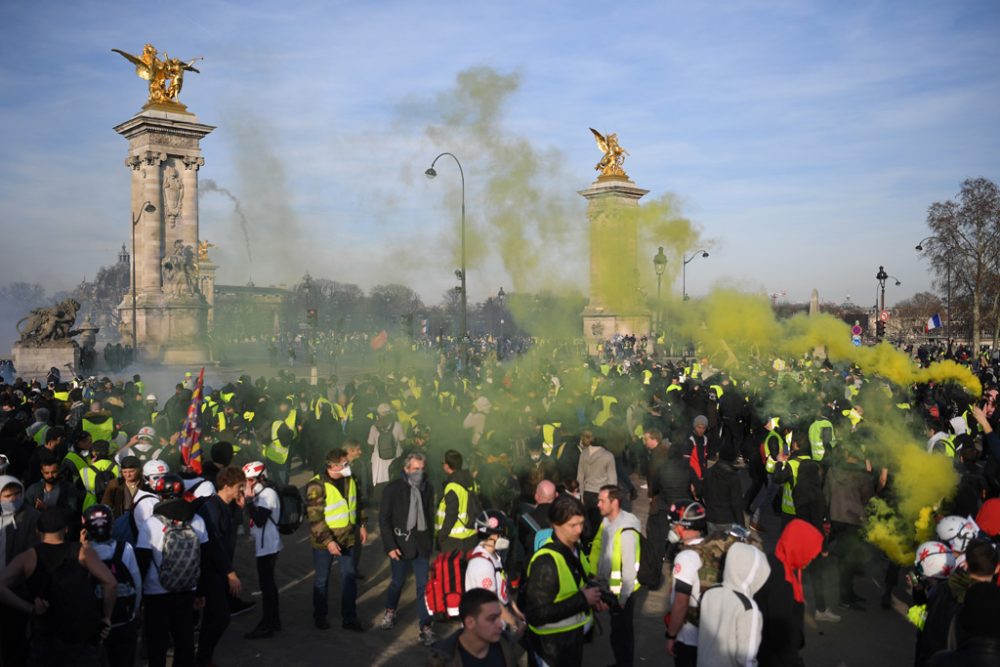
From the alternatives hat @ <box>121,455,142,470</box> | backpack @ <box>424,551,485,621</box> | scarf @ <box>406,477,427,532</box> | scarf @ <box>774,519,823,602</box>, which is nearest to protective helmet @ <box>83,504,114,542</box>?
backpack @ <box>424,551,485,621</box>

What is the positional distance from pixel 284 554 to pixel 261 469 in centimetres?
332

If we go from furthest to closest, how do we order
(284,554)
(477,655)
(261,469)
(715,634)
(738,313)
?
1. (738,313)
2. (284,554)
3. (261,469)
4. (715,634)
5. (477,655)

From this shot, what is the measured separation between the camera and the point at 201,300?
4006 centimetres

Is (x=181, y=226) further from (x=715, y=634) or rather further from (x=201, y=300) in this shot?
(x=715, y=634)

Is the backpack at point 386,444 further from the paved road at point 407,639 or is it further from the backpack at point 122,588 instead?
the backpack at point 122,588

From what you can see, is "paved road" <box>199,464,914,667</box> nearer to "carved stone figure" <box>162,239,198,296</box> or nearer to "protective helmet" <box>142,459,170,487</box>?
"protective helmet" <box>142,459,170,487</box>

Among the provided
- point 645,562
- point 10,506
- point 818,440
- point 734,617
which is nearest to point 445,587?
point 645,562

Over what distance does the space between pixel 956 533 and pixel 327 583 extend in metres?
5.09

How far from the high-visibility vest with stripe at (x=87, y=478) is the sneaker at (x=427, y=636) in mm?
3358

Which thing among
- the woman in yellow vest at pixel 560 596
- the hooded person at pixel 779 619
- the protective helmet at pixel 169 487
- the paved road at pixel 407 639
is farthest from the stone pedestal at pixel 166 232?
the hooded person at pixel 779 619

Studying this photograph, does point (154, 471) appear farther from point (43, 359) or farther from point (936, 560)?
point (43, 359)

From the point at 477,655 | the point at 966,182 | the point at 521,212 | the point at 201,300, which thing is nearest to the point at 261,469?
the point at 477,655

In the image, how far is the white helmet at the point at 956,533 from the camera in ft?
19.3

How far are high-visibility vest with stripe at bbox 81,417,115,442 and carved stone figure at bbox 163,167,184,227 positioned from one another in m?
31.2
